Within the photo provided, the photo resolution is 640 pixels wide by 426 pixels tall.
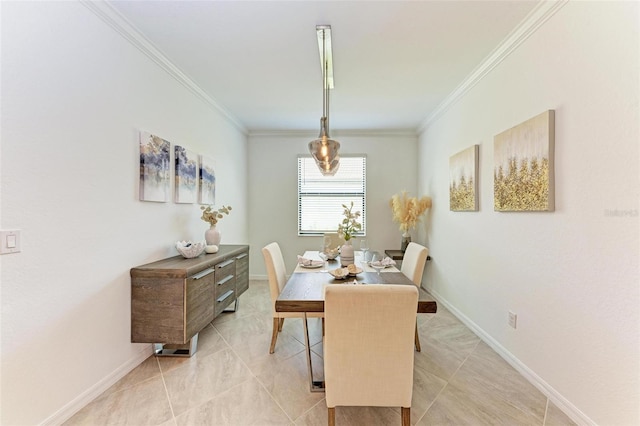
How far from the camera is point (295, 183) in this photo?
5.28m

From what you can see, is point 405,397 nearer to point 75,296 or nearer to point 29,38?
point 75,296

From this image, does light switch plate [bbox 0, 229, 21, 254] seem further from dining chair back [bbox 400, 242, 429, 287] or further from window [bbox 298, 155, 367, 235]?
window [bbox 298, 155, 367, 235]

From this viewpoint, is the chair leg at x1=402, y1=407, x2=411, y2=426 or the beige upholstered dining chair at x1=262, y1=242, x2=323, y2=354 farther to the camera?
the beige upholstered dining chair at x1=262, y1=242, x2=323, y2=354

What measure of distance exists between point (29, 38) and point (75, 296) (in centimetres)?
150

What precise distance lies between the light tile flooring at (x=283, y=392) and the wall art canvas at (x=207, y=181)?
1644 millimetres

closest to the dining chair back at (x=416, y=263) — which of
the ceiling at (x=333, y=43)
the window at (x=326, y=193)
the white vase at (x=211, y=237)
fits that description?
the ceiling at (x=333, y=43)

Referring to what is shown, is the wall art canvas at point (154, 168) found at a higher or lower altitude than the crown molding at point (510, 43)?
lower

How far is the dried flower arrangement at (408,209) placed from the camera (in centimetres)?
451

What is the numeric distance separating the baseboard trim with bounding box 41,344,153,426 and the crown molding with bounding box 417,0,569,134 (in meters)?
3.96

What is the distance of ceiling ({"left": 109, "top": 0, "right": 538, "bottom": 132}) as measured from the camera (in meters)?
2.06

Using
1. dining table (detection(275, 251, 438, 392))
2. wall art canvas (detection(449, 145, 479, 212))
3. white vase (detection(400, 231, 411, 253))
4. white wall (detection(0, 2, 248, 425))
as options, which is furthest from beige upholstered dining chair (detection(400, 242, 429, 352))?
→ white wall (detection(0, 2, 248, 425))

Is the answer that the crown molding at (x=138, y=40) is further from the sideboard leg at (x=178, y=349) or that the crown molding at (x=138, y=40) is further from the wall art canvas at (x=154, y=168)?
the sideboard leg at (x=178, y=349)

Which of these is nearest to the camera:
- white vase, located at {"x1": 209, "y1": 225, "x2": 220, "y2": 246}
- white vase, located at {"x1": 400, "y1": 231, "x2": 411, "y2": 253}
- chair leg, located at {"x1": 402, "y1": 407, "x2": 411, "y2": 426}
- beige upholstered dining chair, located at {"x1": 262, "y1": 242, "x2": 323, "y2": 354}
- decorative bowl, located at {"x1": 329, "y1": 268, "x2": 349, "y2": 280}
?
chair leg, located at {"x1": 402, "y1": 407, "x2": 411, "y2": 426}

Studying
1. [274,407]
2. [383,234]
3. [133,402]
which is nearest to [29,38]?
[133,402]
